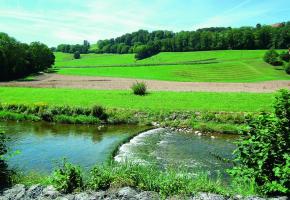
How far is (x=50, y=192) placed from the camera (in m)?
10.1

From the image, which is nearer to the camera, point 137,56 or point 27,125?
point 27,125

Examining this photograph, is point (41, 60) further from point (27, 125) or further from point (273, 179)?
point (273, 179)

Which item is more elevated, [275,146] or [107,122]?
[275,146]

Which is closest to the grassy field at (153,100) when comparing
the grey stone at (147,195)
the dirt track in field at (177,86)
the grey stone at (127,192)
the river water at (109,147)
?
the river water at (109,147)

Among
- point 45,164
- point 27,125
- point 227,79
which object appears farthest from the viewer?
point 227,79

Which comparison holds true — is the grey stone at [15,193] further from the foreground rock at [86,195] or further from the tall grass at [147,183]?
the tall grass at [147,183]

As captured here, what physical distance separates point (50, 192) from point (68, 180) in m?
0.59

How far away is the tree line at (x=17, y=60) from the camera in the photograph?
8988 centimetres

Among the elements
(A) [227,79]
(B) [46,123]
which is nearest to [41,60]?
(A) [227,79]

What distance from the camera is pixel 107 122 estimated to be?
41312mm

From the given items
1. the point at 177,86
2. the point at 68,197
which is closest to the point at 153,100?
the point at 177,86

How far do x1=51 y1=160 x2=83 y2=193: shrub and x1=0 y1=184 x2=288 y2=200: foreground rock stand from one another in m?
0.22

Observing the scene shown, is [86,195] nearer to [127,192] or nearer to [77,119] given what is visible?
[127,192]

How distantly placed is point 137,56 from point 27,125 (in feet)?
398
